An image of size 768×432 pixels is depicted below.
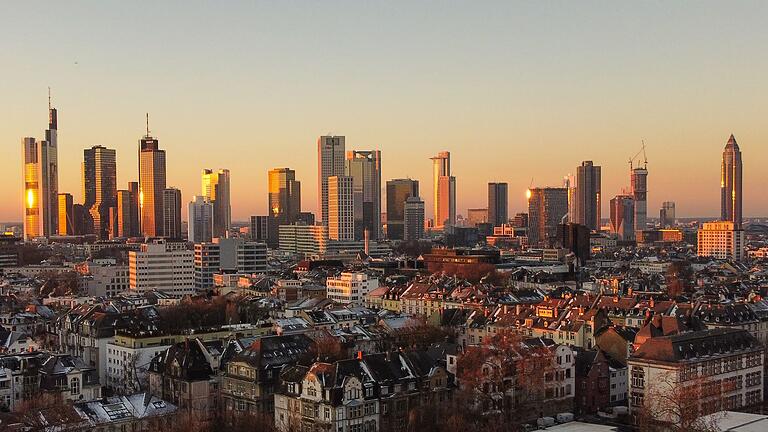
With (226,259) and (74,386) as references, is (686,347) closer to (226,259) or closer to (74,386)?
(74,386)

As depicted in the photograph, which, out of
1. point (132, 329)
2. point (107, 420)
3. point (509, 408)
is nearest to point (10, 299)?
point (132, 329)

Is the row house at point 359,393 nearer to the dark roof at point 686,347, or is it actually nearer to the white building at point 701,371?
the white building at point 701,371

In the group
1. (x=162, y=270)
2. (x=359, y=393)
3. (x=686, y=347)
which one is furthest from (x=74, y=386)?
(x=162, y=270)

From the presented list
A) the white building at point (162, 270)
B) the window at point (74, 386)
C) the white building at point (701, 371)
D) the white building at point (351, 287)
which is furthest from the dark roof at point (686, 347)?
the white building at point (162, 270)

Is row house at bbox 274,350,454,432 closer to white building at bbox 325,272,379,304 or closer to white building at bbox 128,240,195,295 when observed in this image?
white building at bbox 325,272,379,304

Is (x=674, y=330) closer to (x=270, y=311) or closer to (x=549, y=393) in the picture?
(x=549, y=393)

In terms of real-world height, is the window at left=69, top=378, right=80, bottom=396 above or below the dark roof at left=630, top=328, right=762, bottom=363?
below

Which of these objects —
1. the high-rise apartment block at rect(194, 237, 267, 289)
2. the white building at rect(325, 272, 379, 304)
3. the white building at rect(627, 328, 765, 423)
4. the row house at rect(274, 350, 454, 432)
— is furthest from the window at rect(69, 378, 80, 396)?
the high-rise apartment block at rect(194, 237, 267, 289)
